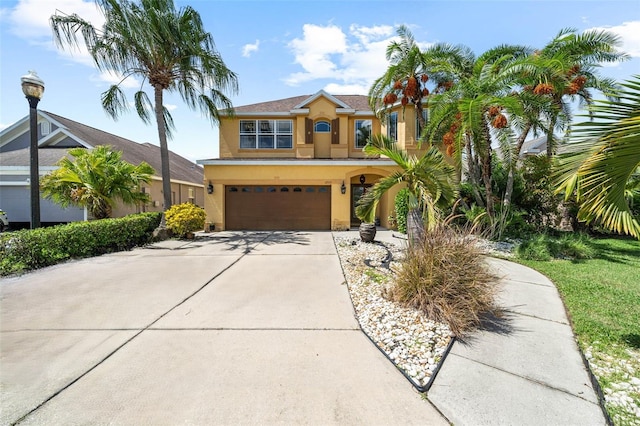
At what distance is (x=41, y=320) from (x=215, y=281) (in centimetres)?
277

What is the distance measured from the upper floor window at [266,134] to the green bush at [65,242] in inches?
289

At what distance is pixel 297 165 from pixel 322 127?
10.2ft

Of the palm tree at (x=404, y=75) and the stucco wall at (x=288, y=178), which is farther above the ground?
the palm tree at (x=404, y=75)

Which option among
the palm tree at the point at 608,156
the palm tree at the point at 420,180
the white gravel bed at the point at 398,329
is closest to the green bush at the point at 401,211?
the palm tree at the point at 420,180

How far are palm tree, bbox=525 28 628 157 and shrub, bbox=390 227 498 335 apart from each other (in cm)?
654

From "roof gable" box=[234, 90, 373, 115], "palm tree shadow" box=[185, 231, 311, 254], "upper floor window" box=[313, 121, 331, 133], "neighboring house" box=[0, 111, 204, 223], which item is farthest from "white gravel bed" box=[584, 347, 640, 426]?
"neighboring house" box=[0, 111, 204, 223]

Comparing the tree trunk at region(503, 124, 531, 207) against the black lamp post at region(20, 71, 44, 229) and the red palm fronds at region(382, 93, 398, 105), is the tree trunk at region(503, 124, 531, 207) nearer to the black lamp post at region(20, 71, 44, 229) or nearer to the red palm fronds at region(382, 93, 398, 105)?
the red palm fronds at region(382, 93, 398, 105)

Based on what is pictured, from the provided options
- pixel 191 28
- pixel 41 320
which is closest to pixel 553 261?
pixel 41 320

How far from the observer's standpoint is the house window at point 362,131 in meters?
16.3

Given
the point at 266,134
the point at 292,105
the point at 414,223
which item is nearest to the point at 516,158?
the point at 414,223

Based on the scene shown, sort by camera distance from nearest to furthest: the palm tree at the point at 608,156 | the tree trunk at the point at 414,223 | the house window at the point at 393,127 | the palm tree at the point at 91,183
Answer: the palm tree at the point at 608,156 → the tree trunk at the point at 414,223 → the palm tree at the point at 91,183 → the house window at the point at 393,127

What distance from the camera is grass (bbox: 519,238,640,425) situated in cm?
320

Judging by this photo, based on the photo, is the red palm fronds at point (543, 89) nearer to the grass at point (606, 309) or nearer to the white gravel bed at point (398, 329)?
the grass at point (606, 309)

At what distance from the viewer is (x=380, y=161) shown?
48.5 feet
